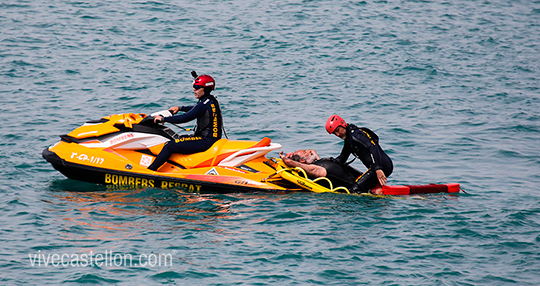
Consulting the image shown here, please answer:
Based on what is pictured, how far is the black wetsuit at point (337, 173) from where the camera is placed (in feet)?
34.4

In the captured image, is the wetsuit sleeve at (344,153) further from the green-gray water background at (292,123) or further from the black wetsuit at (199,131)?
the black wetsuit at (199,131)

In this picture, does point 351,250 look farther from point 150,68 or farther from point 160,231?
point 150,68

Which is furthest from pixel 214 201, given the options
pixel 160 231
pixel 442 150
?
pixel 442 150

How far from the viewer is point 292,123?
15734 mm

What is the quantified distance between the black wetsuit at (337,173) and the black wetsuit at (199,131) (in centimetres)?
201

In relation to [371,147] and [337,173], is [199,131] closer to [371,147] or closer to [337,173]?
[337,173]

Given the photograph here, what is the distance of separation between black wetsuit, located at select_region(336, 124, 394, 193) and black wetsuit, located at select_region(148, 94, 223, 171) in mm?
2395

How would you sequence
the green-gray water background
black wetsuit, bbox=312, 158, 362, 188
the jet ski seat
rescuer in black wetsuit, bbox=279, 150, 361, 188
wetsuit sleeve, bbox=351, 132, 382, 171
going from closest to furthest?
the green-gray water background → wetsuit sleeve, bbox=351, 132, 382, 171 → rescuer in black wetsuit, bbox=279, 150, 361, 188 → black wetsuit, bbox=312, 158, 362, 188 → the jet ski seat

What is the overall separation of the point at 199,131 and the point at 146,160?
1118 millimetres

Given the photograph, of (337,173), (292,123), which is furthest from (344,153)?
(292,123)

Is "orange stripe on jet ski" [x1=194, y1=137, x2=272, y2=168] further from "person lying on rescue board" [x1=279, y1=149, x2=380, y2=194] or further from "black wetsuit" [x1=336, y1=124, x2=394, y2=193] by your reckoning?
"black wetsuit" [x1=336, y1=124, x2=394, y2=193]

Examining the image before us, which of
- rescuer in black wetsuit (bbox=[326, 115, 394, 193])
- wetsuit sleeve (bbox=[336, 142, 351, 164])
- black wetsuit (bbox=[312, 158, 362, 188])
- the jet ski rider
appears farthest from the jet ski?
rescuer in black wetsuit (bbox=[326, 115, 394, 193])

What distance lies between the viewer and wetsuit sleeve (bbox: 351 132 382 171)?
1016 cm

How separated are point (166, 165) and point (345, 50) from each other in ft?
44.1
